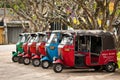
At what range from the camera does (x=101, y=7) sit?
20609mm

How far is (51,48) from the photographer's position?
20.0m

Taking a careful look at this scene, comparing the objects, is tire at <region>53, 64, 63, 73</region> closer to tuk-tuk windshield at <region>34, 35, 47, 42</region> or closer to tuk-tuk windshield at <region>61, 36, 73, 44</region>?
tuk-tuk windshield at <region>61, 36, 73, 44</region>

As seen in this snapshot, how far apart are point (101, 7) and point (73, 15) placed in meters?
5.82

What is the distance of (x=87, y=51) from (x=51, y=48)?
205cm

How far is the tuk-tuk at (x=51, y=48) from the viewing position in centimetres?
1977

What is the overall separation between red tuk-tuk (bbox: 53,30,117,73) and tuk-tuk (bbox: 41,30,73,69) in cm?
96

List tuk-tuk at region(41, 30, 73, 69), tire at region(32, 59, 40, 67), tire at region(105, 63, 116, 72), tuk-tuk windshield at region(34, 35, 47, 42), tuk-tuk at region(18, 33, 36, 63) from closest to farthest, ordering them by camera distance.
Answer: tire at region(105, 63, 116, 72) → tuk-tuk at region(41, 30, 73, 69) → tire at region(32, 59, 40, 67) → tuk-tuk windshield at region(34, 35, 47, 42) → tuk-tuk at region(18, 33, 36, 63)

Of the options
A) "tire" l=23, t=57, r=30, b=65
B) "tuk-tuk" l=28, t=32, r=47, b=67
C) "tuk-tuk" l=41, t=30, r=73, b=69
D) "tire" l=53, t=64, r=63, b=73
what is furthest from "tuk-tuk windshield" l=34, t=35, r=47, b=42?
"tire" l=53, t=64, r=63, b=73

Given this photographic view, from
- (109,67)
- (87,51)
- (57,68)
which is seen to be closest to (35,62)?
(57,68)

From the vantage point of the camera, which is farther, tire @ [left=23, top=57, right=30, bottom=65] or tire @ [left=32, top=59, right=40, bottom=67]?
tire @ [left=23, top=57, right=30, bottom=65]

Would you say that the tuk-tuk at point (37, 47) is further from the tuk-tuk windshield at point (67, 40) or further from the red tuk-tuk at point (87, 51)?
the red tuk-tuk at point (87, 51)

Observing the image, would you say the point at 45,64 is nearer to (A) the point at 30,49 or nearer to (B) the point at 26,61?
(B) the point at 26,61

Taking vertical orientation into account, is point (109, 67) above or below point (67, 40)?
below

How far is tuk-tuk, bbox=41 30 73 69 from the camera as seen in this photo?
19766 mm
